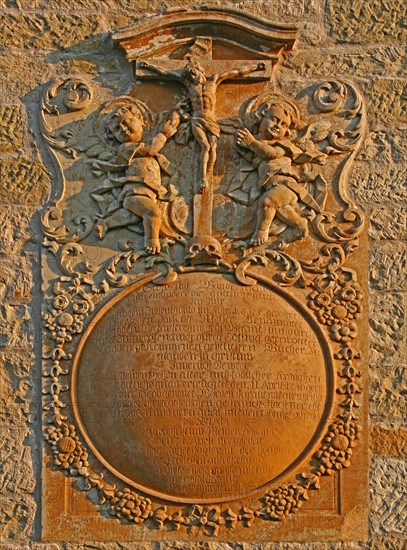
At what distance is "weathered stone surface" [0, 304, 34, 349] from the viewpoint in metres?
8.13

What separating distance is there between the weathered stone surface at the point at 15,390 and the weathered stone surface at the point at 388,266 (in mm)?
1971

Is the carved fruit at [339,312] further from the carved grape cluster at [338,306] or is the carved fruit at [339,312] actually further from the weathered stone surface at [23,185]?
the weathered stone surface at [23,185]

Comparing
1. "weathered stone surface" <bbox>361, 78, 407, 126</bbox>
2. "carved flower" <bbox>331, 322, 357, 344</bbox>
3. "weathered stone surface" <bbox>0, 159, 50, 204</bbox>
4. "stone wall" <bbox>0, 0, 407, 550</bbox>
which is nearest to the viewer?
"stone wall" <bbox>0, 0, 407, 550</bbox>

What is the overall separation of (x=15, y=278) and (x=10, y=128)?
0.88 metres

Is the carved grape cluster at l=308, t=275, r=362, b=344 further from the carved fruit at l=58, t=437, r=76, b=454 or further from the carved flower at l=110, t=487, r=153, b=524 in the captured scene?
the carved fruit at l=58, t=437, r=76, b=454

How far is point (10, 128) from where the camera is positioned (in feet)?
27.6

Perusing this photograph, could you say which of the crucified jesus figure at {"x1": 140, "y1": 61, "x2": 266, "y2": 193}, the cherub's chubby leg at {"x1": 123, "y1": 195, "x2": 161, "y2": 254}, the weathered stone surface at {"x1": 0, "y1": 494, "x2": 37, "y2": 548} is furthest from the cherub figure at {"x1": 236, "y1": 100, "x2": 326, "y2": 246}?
the weathered stone surface at {"x1": 0, "y1": 494, "x2": 37, "y2": 548}

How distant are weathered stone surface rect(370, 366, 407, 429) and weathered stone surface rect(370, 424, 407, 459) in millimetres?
37

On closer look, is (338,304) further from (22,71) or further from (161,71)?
(22,71)

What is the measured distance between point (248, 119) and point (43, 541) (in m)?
2.60

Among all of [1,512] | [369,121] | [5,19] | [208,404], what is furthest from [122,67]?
[1,512]

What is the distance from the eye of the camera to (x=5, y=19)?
852 centimetres

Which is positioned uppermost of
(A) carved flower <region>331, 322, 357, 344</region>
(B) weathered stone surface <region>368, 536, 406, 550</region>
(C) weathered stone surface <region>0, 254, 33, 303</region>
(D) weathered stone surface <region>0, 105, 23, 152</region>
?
(D) weathered stone surface <region>0, 105, 23, 152</region>

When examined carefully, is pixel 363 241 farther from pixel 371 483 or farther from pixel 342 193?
pixel 371 483
